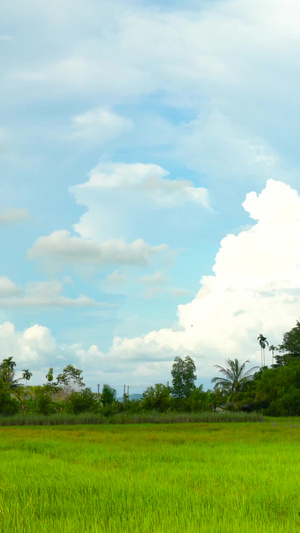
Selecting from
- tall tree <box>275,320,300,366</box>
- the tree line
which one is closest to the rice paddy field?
the tree line

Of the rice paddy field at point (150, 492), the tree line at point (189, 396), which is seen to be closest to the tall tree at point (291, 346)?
the tree line at point (189, 396)

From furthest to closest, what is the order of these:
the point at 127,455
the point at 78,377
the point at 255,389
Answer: the point at 78,377 → the point at 255,389 → the point at 127,455

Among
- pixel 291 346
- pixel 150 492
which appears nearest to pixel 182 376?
pixel 291 346

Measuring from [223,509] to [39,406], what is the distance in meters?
32.9

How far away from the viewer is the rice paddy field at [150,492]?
254 inches

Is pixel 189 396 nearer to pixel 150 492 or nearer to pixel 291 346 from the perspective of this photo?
pixel 291 346

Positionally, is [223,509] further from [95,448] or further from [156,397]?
[156,397]

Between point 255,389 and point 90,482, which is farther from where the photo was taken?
Result: point 255,389

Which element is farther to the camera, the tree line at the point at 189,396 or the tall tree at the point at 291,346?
the tall tree at the point at 291,346

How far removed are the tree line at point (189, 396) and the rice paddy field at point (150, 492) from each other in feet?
86.1

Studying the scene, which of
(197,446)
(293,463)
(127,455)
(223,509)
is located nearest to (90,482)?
(223,509)

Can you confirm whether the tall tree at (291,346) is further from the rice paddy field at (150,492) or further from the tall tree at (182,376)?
the rice paddy field at (150,492)

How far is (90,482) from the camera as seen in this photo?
904 cm

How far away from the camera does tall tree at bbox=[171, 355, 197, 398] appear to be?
69.8 meters
